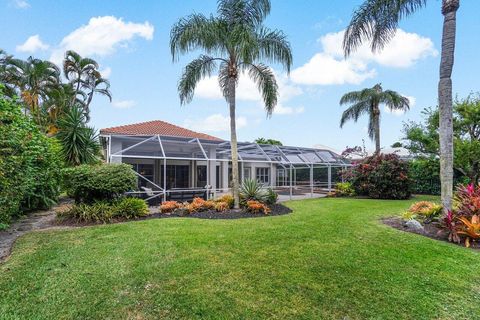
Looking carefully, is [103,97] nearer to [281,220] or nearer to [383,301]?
[281,220]

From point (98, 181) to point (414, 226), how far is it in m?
10.2

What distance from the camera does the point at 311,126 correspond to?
72.3ft

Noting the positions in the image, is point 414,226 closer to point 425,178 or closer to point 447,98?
point 447,98

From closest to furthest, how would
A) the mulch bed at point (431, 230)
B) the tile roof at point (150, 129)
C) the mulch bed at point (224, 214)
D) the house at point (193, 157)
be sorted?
1. the mulch bed at point (431, 230)
2. the mulch bed at point (224, 214)
3. the house at point (193, 157)
4. the tile roof at point (150, 129)

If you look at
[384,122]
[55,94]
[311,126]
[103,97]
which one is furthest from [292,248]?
[103,97]

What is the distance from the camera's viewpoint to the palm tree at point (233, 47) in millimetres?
10445

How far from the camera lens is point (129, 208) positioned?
9891 mm

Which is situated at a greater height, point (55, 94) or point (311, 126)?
point (55, 94)

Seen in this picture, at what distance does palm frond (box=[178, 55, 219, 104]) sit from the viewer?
11.7 metres

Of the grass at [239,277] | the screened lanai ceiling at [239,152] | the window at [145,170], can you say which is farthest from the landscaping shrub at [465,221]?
the window at [145,170]

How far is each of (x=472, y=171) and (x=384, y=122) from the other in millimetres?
8251

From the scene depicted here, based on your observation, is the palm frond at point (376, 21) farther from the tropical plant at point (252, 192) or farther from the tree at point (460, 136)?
the tree at point (460, 136)

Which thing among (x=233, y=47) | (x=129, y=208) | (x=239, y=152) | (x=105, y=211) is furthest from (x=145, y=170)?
(x=233, y=47)

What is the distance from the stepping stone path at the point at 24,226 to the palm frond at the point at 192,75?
6.82m
